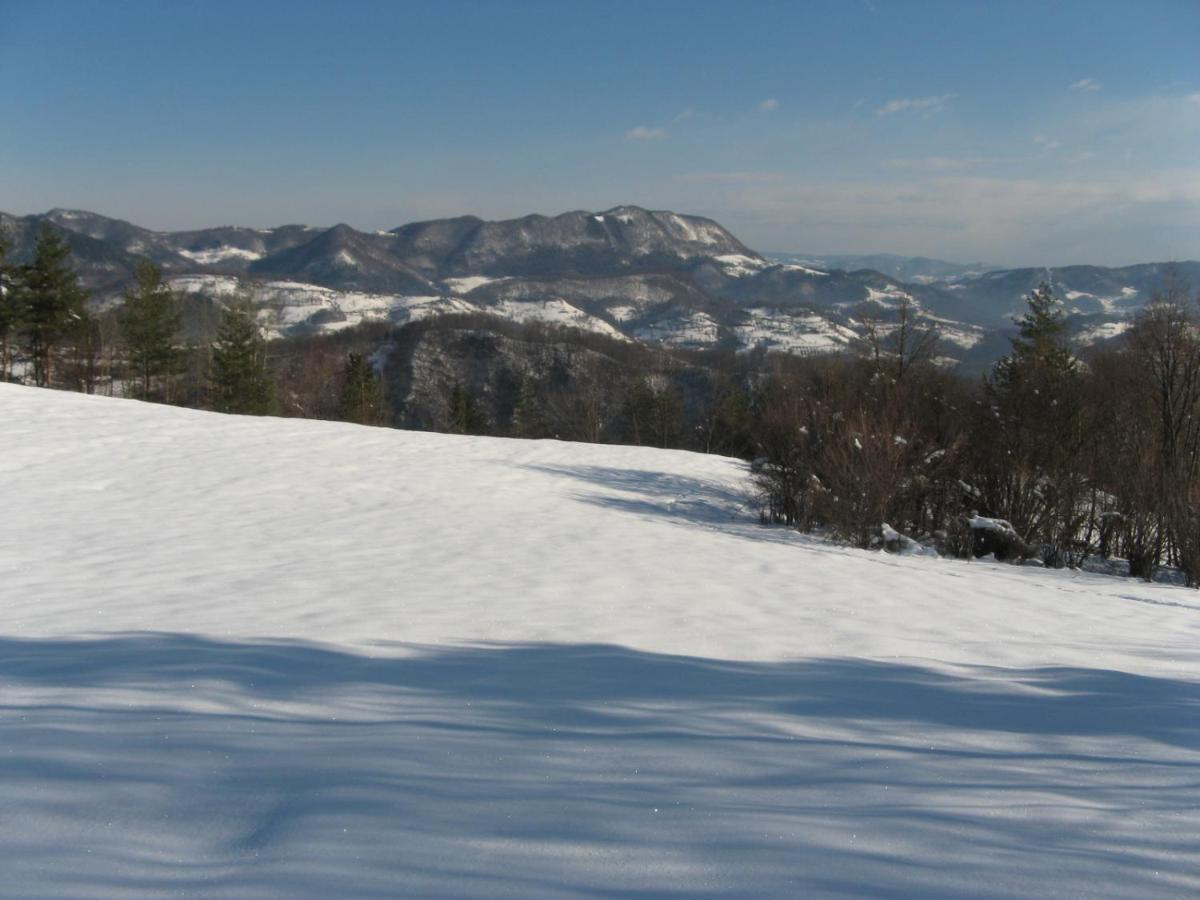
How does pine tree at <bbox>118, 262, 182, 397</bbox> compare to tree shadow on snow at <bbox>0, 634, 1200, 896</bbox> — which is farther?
pine tree at <bbox>118, 262, 182, 397</bbox>

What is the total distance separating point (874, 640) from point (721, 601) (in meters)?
1.49

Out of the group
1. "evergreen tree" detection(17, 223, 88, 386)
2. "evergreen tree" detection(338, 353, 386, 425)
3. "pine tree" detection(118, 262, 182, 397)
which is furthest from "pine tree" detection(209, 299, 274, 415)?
"evergreen tree" detection(338, 353, 386, 425)

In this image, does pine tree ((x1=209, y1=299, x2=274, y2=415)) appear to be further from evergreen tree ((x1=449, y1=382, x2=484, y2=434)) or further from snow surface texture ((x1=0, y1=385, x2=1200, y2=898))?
snow surface texture ((x1=0, y1=385, x2=1200, y2=898))

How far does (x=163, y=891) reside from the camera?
2227mm

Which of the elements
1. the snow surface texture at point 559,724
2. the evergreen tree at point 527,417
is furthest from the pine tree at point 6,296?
the evergreen tree at point 527,417

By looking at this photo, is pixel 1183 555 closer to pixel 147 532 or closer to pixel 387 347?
pixel 147 532

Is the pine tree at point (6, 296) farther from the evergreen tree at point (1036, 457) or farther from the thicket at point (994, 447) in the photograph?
the evergreen tree at point (1036, 457)

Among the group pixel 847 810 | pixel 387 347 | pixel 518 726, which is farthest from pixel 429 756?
pixel 387 347

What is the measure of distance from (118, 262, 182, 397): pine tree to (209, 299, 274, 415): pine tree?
6.95ft

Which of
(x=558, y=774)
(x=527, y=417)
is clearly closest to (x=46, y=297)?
(x=527, y=417)

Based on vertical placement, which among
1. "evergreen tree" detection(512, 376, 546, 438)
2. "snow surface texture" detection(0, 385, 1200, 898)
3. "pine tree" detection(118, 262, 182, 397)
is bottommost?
"evergreen tree" detection(512, 376, 546, 438)

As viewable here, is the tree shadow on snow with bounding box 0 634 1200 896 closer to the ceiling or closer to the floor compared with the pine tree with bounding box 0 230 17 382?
closer to the floor

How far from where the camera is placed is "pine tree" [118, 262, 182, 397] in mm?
35688

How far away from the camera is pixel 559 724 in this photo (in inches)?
143
